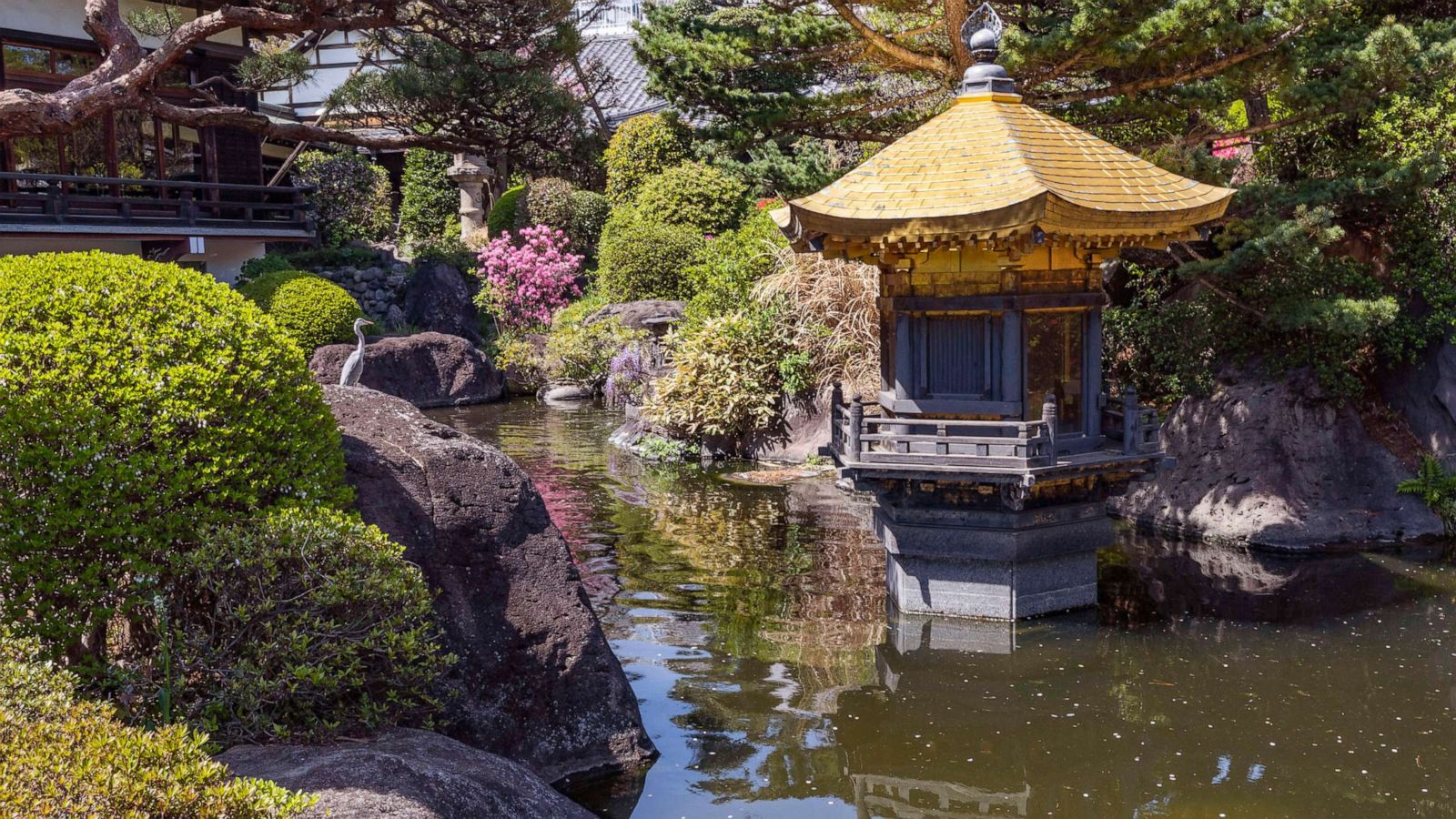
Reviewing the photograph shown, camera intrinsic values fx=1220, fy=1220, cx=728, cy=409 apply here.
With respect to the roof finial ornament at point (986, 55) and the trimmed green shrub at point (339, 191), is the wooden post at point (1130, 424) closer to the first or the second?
the roof finial ornament at point (986, 55)

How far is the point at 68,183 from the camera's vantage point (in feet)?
73.6

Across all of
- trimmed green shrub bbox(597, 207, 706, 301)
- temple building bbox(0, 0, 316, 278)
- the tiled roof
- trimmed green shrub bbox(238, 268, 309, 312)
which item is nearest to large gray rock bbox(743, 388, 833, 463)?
trimmed green shrub bbox(597, 207, 706, 301)

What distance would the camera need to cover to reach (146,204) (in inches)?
857

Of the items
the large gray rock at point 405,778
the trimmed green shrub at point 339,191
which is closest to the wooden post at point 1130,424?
the large gray rock at point 405,778

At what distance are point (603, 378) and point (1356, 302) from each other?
14.0m

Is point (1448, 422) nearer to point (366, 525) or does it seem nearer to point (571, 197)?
point (366, 525)

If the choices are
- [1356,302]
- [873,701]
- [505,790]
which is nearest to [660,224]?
[1356,302]

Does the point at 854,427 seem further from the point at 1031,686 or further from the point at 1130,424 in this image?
the point at 1031,686

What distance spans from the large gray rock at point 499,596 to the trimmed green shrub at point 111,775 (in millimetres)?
2461

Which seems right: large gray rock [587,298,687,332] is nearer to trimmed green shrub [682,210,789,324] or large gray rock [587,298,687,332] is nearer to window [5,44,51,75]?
trimmed green shrub [682,210,789,324]

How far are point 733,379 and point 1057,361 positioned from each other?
7457 millimetres

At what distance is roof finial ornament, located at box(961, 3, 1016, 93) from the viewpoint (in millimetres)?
10461

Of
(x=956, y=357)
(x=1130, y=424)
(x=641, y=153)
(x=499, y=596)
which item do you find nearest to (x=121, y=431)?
(x=499, y=596)

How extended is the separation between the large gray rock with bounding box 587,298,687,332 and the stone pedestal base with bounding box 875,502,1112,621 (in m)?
12.3
